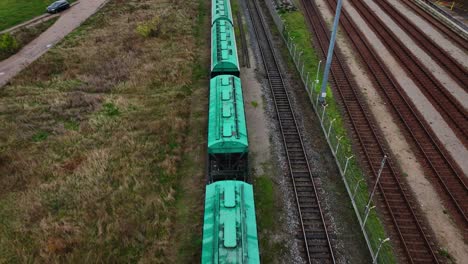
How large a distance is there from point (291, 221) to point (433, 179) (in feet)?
34.7

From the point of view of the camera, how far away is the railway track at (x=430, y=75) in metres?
27.7

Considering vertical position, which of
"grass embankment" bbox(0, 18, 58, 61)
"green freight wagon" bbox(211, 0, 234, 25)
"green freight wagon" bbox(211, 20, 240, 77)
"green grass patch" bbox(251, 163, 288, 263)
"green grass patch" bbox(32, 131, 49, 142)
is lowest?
"green grass patch" bbox(251, 163, 288, 263)

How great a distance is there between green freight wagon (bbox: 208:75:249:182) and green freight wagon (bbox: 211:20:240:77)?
14.6ft

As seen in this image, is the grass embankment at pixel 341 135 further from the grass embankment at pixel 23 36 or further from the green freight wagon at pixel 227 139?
the grass embankment at pixel 23 36

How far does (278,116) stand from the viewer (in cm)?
2819

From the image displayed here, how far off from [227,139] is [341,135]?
11.1m

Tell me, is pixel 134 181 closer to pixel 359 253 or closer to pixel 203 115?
pixel 203 115

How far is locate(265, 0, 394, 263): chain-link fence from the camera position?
1814cm

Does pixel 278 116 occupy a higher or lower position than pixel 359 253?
higher

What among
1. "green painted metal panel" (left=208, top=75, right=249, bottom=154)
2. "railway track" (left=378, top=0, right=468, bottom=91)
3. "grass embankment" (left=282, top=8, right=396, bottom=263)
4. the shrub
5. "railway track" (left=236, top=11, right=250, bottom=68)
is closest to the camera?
"grass embankment" (left=282, top=8, right=396, bottom=263)

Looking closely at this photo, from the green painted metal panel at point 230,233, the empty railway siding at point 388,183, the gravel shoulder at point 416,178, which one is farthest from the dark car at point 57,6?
the green painted metal panel at point 230,233

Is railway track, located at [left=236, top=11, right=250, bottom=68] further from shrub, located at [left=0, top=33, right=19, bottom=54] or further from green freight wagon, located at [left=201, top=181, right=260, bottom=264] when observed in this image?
shrub, located at [left=0, top=33, right=19, bottom=54]

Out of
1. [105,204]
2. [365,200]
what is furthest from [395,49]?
[105,204]

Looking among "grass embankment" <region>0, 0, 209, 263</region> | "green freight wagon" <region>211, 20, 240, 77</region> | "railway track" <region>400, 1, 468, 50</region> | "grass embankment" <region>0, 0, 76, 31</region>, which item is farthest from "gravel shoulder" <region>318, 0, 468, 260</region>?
"grass embankment" <region>0, 0, 76, 31</region>
